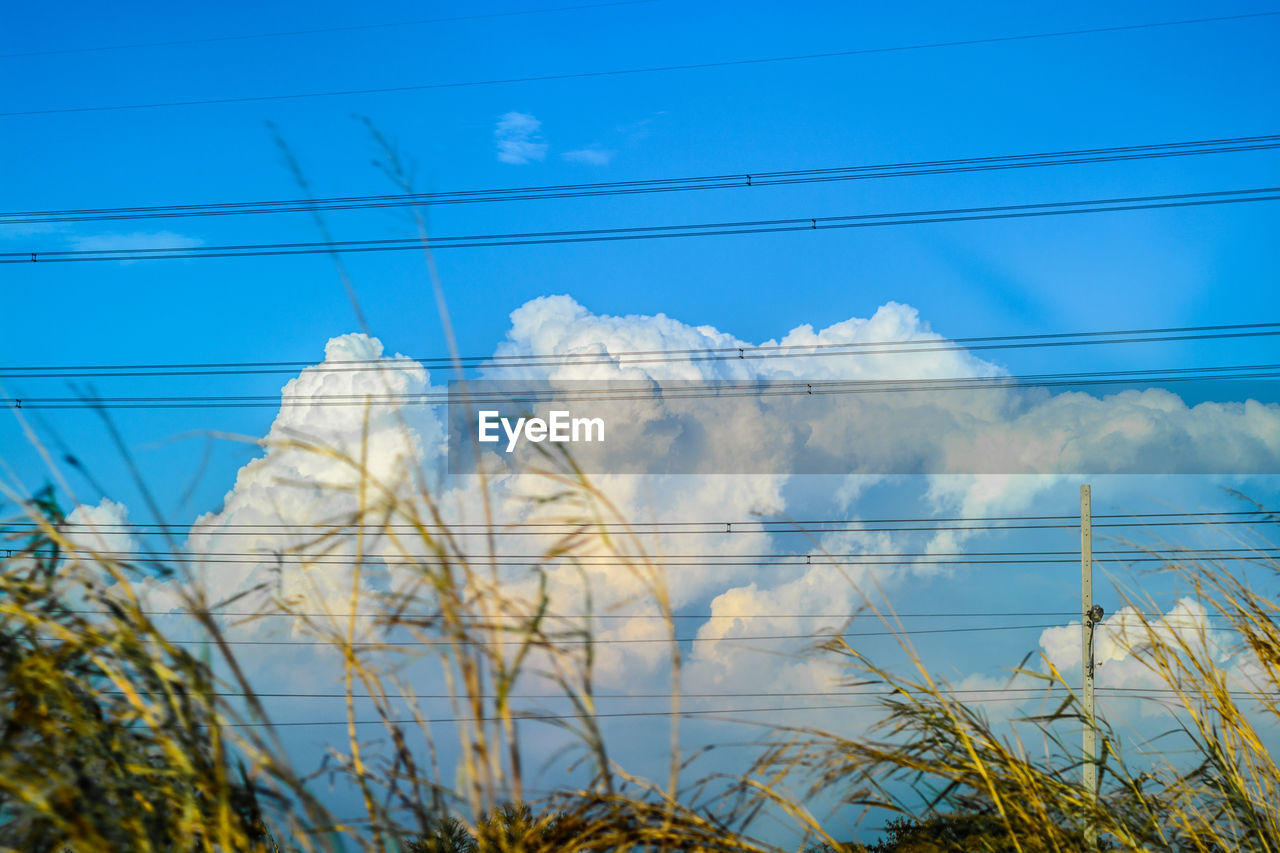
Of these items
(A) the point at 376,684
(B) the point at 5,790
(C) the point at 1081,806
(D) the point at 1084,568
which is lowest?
(C) the point at 1081,806

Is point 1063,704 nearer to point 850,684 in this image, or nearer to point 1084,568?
point 850,684

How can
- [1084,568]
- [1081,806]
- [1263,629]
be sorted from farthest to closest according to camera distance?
[1084,568]
[1263,629]
[1081,806]

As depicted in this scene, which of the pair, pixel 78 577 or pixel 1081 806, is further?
pixel 1081 806

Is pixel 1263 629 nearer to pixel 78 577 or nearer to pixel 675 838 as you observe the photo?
pixel 675 838

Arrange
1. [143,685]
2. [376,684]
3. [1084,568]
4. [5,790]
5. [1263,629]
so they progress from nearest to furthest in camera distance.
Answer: [5,790] < [143,685] < [376,684] < [1263,629] < [1084,568]

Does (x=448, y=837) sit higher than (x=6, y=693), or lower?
lower

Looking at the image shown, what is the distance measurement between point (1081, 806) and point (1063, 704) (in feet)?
0.85

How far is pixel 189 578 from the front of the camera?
1514 millimetres

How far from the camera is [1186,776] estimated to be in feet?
7.51

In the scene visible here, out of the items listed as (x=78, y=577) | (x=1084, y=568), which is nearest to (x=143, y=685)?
(x=78, y=577)

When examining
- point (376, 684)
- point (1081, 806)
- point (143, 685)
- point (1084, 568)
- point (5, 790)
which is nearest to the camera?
point (5, 790)

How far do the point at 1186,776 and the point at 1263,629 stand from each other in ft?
1.62

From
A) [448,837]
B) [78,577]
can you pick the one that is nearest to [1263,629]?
[448,837]

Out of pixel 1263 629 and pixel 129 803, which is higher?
pixel 1263 629
